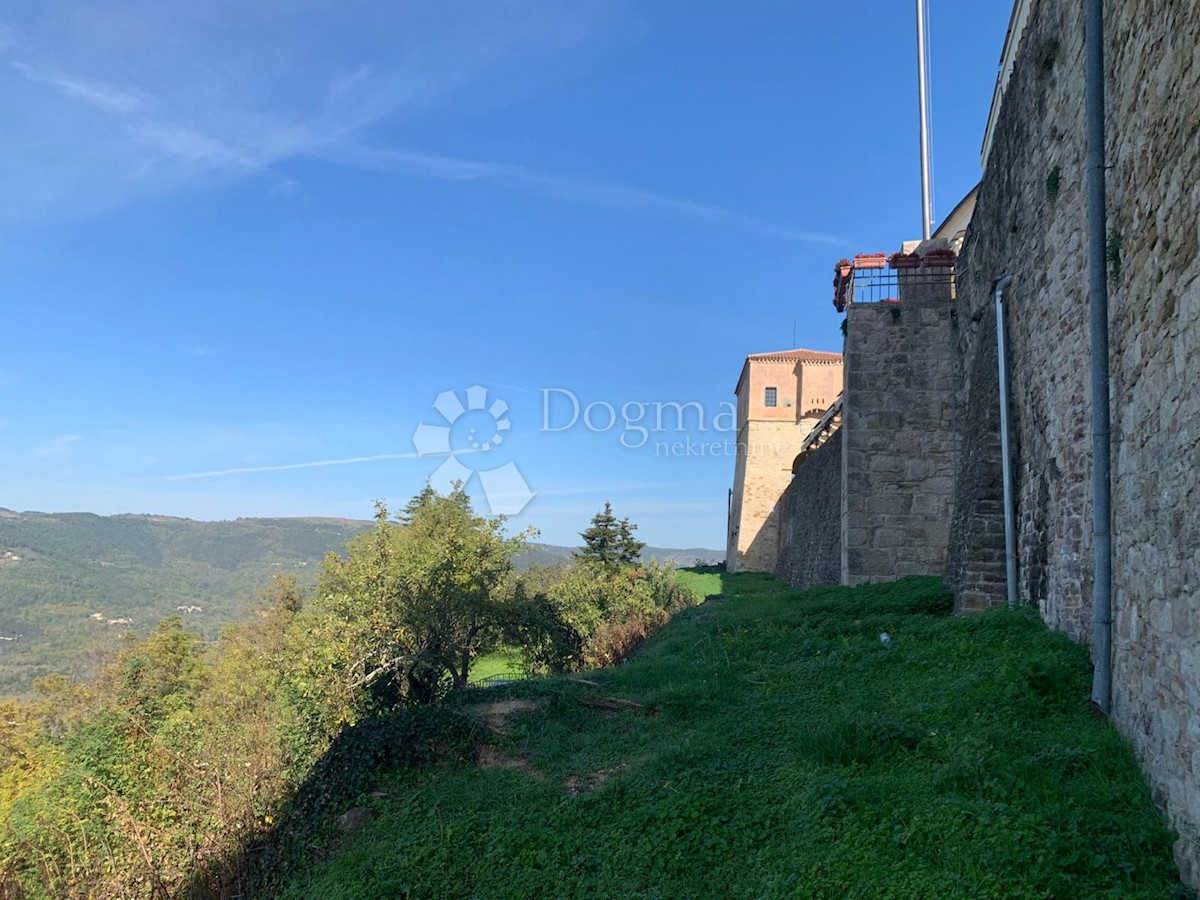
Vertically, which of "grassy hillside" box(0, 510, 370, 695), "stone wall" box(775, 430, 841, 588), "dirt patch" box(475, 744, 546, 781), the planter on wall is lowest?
"grassy hillside" box(0, 510, 370, 695)

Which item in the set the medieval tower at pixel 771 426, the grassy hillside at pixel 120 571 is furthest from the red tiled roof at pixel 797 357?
the grassy hillside at pixel 120 571

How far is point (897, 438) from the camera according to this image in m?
12.4

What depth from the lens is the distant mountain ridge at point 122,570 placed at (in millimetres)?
88938

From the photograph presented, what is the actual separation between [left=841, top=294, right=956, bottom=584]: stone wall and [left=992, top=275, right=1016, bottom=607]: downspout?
436cm

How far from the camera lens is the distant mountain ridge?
88938mm

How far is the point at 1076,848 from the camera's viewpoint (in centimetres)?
334

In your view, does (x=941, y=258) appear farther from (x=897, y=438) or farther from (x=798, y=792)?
(x=798, y=792)

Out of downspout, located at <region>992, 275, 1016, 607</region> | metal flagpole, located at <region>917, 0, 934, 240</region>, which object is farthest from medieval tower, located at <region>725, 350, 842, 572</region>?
downspout, located at <region>992, 275, 1016, 607</region>

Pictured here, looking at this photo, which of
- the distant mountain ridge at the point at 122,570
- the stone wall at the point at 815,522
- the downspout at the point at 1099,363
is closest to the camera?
the downspout at the point at 1099,363

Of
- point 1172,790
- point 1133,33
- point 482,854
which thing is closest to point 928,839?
point 1172,790

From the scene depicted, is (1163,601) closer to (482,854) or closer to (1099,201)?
(1099,201)

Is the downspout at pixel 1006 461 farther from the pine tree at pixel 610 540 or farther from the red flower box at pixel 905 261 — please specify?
the pine tree at pixel 610 540

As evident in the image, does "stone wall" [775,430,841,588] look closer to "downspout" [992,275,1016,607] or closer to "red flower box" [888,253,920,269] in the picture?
"red flower box" [888,253,920,269]

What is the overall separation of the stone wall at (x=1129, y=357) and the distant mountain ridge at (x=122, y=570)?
196 ft
